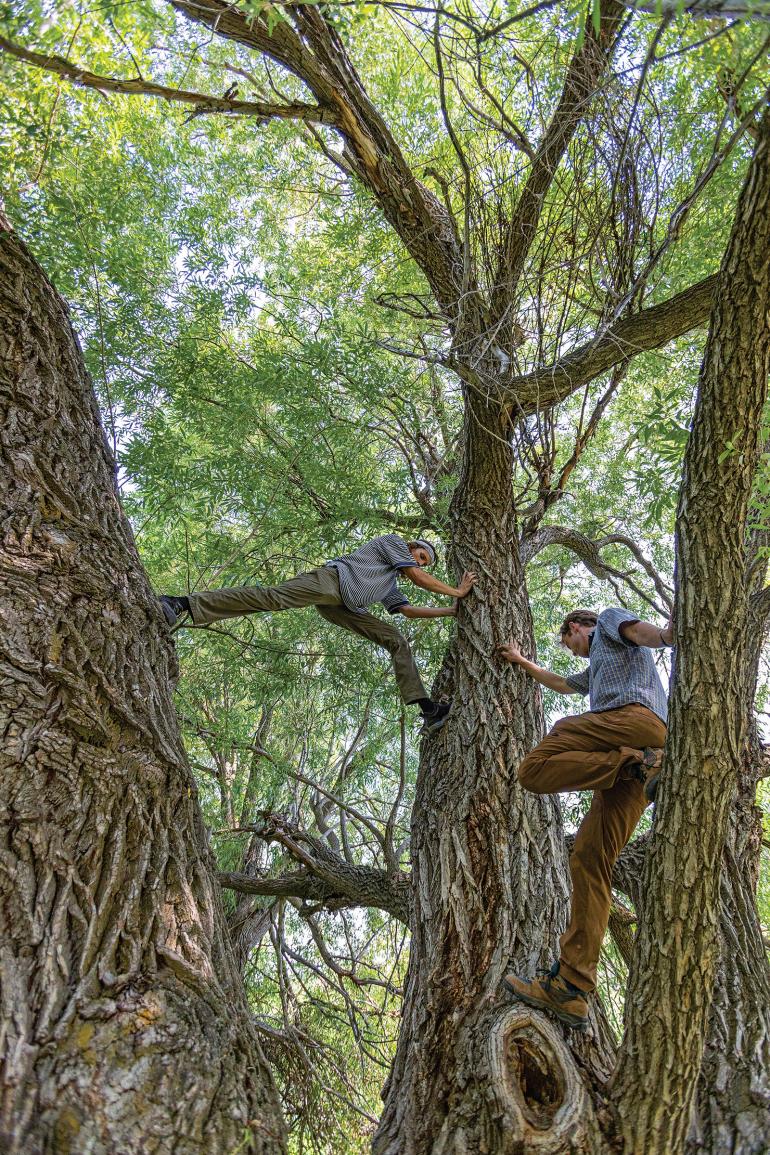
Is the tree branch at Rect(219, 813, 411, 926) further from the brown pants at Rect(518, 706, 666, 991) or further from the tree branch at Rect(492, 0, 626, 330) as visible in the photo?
the tree branch at Rect(492, 0, 626, 330)

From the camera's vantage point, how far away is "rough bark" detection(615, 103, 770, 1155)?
179 cm

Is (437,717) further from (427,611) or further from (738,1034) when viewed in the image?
(738,1034)

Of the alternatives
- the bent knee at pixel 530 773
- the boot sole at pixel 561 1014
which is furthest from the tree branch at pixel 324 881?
the boot sole at pixel 561 1014

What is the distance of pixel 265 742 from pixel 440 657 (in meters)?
2.08

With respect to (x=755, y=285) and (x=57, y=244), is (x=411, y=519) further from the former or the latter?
(x=755, y=285)

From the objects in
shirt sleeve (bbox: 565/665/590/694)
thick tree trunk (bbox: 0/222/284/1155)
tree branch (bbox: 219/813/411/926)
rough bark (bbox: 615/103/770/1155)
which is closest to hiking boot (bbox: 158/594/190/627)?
thick tree trunk (bbox: 0/222/284/1155)

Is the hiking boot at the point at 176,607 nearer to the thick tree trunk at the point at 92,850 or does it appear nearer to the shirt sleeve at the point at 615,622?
the thick tree trunk at the point at 92,850

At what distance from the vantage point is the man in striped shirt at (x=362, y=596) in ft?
12.8

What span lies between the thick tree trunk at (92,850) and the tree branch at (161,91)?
0.96m

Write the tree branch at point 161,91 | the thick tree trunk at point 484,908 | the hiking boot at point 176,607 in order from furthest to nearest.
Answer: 1. the hiking boot at point 176,607
2. the tree branch at point 161,91
3. the thick tree trunk at point 484,908

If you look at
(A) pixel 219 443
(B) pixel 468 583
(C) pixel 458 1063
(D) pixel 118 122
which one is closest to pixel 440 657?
(B) pixel 468 583

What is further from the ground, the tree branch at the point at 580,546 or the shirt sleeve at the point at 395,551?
the tree branch at the point at 580,546

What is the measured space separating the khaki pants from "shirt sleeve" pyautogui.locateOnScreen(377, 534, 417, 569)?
338mm

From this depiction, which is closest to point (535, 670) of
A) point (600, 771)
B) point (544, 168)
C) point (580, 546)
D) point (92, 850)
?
point (600, 771)
